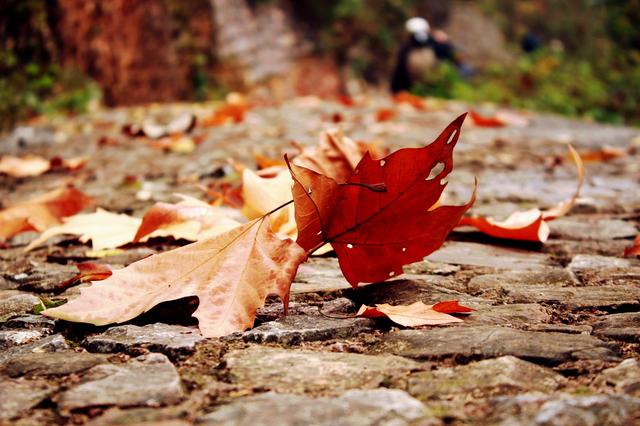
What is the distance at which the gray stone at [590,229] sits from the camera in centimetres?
187

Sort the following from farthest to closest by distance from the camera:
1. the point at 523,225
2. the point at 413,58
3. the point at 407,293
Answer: the point at 413,58 < the point at 523,225 < the point at 407,293

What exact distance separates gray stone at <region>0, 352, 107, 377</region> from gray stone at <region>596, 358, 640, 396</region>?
2.08 ft

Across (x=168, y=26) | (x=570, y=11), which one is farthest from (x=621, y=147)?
(x=570, y=11)

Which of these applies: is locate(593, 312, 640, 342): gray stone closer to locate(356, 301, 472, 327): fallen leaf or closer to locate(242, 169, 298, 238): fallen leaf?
locate(356, 301, 472, 327): fallen leaf

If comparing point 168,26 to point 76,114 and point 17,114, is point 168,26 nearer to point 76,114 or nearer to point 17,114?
point 76,114

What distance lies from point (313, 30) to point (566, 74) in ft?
19.6

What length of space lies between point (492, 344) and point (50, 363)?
0.59 meters

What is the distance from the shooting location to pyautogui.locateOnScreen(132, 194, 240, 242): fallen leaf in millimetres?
1427

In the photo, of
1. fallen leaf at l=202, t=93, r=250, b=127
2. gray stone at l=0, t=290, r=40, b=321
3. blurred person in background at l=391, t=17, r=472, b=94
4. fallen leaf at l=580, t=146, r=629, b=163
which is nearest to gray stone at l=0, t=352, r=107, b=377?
gray stone at l=0, t=290, r=40, b=321

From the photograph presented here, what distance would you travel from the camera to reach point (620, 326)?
1.03 metres

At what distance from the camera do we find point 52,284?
136 centimetres

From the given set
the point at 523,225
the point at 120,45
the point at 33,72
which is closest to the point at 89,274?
the point at 523,225

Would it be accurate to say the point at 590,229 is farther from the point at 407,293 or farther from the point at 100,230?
the point at 100,230

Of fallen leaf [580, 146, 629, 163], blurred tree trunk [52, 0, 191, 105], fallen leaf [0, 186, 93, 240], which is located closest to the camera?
fallen leaf [0, 186, 93, 240]
